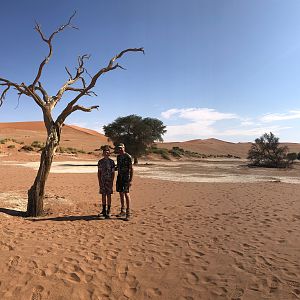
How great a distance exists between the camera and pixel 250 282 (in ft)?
14.3

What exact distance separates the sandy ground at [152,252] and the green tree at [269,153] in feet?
Answer: 84.4

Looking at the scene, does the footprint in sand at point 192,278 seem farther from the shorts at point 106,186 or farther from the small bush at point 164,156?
the small bush at point 164,156

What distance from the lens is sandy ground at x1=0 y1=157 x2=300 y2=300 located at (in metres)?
4.15

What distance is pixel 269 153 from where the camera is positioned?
34.6 metres

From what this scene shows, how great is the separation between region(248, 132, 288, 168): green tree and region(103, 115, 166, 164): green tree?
38.9ft

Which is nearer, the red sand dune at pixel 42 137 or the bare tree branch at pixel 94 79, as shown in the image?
the bare tree branch at pixel 94 79

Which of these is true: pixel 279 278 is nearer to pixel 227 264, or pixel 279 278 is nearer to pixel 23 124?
pixel 227 264

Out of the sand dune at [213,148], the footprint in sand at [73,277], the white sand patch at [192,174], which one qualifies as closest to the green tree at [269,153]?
the white sand patch at [192,174]

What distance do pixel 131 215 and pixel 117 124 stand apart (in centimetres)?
2633

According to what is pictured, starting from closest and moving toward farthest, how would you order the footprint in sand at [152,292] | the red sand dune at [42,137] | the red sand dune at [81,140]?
the footprint in sand at [152,292] → the red sand dune at [42,137] → the red sand dune at [81,140]

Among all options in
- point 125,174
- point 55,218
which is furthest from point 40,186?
point 125,174

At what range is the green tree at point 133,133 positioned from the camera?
110 ft

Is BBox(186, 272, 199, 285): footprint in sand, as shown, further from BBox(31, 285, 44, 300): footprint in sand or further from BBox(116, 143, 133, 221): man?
BBox(116, 143, 133, 221): man

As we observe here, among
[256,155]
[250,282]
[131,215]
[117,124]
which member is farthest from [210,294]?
[256,155]
